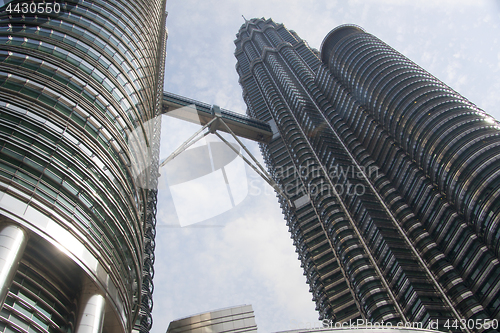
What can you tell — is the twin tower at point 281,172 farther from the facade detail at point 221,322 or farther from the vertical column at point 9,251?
the facade detail at point 221,322

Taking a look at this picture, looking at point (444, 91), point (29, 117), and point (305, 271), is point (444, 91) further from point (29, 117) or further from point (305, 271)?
point (29, 117)

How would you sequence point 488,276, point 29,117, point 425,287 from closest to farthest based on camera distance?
1. point 29,117
2. point 488,276
3. point 425,287

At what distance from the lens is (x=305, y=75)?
130250mm

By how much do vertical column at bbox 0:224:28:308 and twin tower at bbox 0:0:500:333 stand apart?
64 millimetres

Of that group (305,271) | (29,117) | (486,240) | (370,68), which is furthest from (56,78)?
(370,68)

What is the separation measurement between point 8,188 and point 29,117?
4764 millimetres

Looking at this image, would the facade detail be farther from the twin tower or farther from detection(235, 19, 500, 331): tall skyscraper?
detection(235, 19, 500, 331): tall skyscraper

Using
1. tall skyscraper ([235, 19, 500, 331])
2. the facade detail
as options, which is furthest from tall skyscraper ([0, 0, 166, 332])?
tall skyscraper ([235, 19, 500, 331])

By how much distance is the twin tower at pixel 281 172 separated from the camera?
1859 centimetres

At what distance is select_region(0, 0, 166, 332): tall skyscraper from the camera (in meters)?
17.4

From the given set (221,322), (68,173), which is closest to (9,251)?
(68,173)

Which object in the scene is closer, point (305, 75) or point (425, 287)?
point (425, 287)

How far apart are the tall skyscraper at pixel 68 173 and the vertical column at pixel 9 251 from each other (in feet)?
0.14

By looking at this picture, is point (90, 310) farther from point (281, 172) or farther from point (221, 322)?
point (281, 172)
